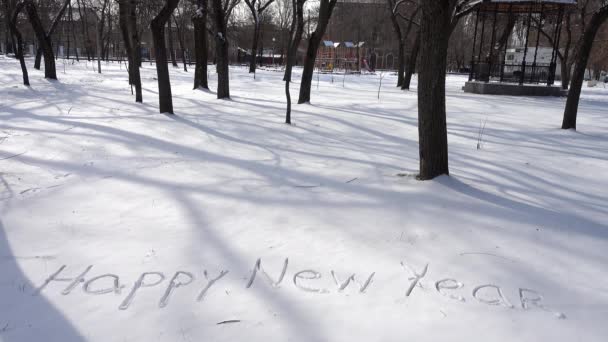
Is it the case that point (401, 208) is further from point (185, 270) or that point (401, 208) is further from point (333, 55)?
point (333, 55)

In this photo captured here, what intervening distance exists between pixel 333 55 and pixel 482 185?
191 feet

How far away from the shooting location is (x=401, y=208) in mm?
4371

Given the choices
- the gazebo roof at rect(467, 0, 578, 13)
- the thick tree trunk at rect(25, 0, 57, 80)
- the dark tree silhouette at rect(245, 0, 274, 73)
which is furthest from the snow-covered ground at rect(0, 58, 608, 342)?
the dark tree silhouette at rect(245, 0, 274, 73)

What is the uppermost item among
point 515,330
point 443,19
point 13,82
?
point 443,19

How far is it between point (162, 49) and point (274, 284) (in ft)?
26.3

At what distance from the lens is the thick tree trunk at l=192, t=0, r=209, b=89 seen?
14797 millimetres

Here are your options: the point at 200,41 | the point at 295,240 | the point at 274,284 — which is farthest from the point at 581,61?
the point at 200,41

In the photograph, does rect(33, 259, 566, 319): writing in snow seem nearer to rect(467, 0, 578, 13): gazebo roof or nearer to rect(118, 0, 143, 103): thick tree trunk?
rect(118, 0, 143, 103): thick tree trunk

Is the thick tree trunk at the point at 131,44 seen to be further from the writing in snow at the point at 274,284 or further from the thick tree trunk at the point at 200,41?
the writing in snow at the point at 274,284

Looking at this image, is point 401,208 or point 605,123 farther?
point 605,123

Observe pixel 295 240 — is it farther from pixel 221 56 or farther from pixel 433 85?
pixel 221 56

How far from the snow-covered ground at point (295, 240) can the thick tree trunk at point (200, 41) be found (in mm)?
8578

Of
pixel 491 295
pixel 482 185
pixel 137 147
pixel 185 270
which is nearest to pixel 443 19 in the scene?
pixel 482 185

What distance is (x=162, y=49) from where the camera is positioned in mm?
9648
